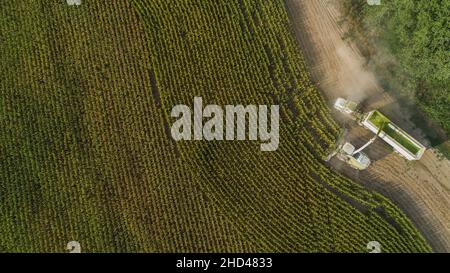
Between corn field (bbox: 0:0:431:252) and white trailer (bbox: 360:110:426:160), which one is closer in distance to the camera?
white trailer (bbox: 360:110:426:160)

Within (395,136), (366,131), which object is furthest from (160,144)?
(395,136)

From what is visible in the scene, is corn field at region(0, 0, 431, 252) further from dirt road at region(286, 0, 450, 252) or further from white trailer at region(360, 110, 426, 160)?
white trailer at region(360, 110, 426, 160)

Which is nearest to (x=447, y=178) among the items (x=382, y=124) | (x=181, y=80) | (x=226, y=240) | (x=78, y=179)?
(x=382, y=124)

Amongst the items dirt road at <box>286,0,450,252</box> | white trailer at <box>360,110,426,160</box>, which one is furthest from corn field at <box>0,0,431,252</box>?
white trailer at <box>360,110,426,160</box>

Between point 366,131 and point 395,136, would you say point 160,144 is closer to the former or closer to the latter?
point 366,131

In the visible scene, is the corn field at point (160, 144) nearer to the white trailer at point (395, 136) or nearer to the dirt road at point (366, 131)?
the dirt road at point (366, 131)

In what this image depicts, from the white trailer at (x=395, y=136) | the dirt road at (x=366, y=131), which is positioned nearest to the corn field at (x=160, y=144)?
the dirt road at (x=366, y=131)

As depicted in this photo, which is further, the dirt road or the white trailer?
the dirt road
